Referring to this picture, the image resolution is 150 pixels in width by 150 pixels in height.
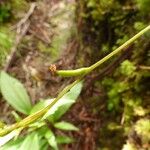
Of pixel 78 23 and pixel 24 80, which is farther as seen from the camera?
pixel 24 80

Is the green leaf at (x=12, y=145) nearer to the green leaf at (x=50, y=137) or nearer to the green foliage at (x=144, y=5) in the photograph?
the green leaf at (x=50, y=137)

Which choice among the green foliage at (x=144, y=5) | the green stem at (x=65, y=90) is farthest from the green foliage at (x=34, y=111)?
the green stem at (x=65, y=90)

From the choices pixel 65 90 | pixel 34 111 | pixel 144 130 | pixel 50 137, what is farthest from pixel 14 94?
pixel 65 90

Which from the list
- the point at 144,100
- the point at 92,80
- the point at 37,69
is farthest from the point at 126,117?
the point at 37,69

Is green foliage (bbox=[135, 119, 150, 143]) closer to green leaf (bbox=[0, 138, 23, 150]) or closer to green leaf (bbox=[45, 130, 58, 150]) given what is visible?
green leaf (bbox=[45, 130, 58, 150])

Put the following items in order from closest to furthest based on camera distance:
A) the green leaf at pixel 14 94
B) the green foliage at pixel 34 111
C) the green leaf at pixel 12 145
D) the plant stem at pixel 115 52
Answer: the plant stem at pixel 115 52 → the green leaf at pixel 12 145 → the green foliage at pixel 34 111 → the green leaf at pixel 14 94

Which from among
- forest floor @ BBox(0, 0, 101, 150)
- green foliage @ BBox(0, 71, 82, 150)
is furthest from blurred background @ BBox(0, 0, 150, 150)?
green foliage @ BBox(0, 71, 82, 150)

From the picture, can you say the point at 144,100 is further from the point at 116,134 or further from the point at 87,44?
the point at 87,44

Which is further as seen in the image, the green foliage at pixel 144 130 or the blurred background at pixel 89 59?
the blurred background at pixel 89 59
